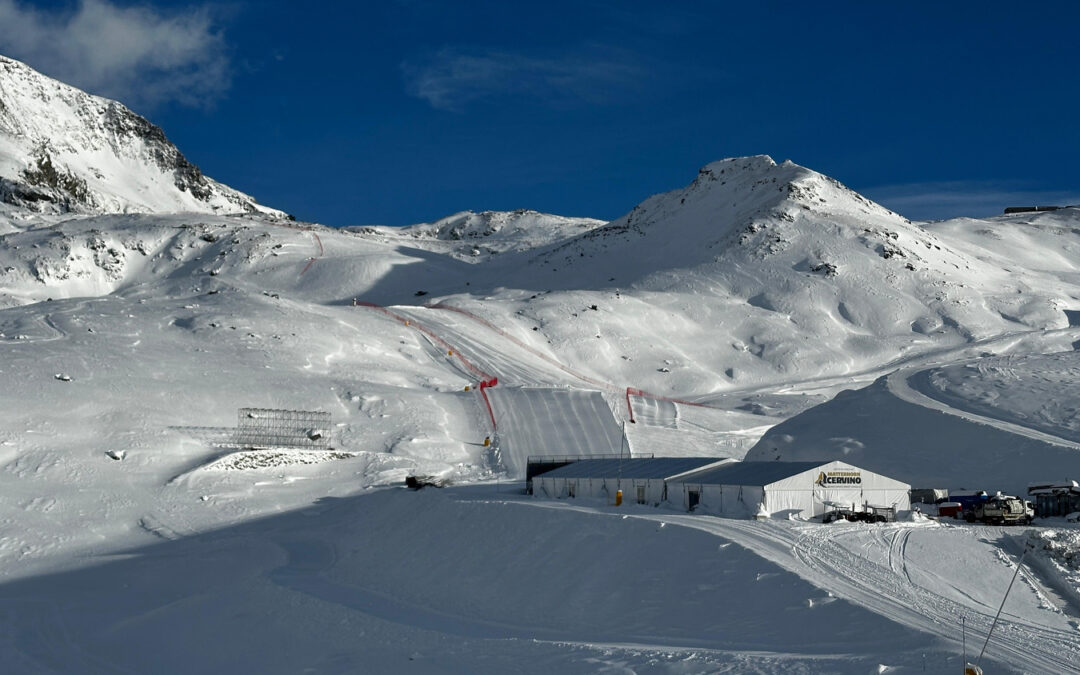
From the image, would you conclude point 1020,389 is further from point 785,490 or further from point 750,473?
point 785,490

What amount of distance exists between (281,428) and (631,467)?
21237 millimetres

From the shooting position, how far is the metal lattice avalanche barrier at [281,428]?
51.7 metres

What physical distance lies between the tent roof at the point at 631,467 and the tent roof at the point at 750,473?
3.45 feet

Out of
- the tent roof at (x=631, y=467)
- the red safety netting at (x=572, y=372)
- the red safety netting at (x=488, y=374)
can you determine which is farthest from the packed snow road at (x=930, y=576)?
the red safety netting at (x=572, y=372)

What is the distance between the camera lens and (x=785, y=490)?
34.8m

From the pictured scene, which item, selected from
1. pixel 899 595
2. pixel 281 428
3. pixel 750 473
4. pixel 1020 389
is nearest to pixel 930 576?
pixel 899 595

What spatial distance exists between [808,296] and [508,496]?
7301 cm

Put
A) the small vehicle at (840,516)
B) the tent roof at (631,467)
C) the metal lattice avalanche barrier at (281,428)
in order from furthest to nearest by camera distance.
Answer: the metal lattice avalanche barrier at (281,428), the tent roof at (631,467), the small vehicle at (840,516)

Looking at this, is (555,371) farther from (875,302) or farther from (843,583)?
(843,583)

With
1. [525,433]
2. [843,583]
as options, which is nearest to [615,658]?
[843,583]

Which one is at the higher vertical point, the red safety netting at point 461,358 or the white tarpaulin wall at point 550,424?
the red safety netting at point 461,358

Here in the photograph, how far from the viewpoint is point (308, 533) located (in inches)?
1585

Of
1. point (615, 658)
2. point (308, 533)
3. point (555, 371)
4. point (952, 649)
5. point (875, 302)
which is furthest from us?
point (875, 302)

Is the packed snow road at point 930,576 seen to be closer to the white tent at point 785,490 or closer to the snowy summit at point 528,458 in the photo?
the snowy summit at point 528,458
